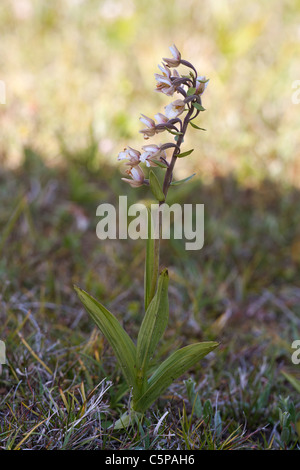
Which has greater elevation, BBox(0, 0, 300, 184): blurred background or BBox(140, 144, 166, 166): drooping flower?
BBox(0, 0, 300, 184): blurred background

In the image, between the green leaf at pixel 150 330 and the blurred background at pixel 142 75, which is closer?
the green leaf at pixel 150 330

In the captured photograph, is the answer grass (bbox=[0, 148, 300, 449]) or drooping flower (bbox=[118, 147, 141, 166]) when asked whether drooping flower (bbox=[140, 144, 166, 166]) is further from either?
grass (bbox=[0, 148, 300, 449])

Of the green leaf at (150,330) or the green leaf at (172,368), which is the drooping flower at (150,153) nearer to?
the green leaf at (150,330)

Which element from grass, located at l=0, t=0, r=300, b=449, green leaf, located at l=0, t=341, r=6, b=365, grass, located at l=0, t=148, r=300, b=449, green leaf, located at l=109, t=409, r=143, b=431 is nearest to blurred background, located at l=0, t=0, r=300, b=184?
grass, located at l=0, t=0, r=300, b=449

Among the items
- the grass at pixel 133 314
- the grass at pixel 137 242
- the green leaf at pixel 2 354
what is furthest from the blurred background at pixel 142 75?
the green leaf at pixel 2 354

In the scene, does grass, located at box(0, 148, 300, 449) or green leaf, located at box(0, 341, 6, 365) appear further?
green leaf, located at box(0, 341, 6, 365)

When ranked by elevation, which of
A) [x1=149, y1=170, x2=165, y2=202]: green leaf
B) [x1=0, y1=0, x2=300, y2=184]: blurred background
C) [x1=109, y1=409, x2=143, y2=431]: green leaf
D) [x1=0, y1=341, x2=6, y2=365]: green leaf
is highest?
[x1=0, y1=0, x2=300, y2=184]: blurred background
